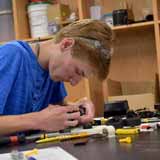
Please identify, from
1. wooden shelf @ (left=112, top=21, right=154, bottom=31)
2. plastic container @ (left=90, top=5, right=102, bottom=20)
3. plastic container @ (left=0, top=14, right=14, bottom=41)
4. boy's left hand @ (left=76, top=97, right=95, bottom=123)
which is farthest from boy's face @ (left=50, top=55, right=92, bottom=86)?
plastic container @ (left=0, top=14, right=14, bottom=41)

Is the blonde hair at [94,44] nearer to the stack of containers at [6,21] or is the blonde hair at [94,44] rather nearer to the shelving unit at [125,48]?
the shelving unit at [125,48]

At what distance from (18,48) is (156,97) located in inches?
40.5

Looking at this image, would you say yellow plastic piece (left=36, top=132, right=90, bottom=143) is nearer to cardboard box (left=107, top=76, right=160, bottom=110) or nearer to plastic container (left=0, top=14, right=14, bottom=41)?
cardboard box (left=107, top=76, right=160, bottom=110)

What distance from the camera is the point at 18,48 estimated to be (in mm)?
1426

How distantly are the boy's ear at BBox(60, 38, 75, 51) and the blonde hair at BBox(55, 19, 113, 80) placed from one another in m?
0.01

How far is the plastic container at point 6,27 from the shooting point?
2.72 metres

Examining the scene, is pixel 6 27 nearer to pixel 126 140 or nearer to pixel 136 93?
pixel 136 93

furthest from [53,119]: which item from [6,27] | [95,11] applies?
[6,27]

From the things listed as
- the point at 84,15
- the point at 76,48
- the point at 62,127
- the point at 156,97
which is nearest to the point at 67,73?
the point at 76,48

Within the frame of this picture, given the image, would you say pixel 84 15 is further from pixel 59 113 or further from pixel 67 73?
pixel 59 113

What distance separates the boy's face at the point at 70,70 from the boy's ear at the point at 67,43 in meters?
0.03

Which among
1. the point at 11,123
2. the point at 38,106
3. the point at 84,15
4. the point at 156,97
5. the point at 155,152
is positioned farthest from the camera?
the point at 84,15

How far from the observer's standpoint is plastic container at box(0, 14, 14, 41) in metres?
2.72

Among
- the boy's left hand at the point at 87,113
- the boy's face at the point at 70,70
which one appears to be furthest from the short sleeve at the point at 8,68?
the boy's left hand at the point at 87,113
